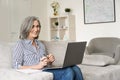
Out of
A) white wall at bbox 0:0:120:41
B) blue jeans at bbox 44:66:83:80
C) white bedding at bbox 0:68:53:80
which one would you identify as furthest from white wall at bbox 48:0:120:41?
white bedding at bbox 0:68:53:80

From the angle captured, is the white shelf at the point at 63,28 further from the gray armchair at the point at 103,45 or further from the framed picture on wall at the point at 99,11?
the gray armchair at the point at 103,45

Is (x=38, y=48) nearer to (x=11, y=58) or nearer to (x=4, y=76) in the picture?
(x=11, y=58)

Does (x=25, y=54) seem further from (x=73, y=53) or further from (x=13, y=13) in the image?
(x=13, y=13)

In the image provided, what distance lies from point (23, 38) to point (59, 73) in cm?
59

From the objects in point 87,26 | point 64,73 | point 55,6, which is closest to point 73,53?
point 64,73

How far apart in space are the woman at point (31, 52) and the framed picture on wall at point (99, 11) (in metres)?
3.14

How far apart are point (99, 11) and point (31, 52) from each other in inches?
134

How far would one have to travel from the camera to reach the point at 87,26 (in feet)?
18.5

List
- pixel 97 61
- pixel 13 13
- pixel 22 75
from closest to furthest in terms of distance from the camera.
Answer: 1. pixel 22 75
2. pixel 97 61
3. pixel 13 13

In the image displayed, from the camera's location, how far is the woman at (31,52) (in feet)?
7.08

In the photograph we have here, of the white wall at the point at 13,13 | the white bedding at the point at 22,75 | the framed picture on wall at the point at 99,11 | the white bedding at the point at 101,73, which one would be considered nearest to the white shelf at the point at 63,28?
the framed picture on wall at the point at 99,11

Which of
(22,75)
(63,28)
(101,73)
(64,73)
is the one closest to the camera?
(22,75)

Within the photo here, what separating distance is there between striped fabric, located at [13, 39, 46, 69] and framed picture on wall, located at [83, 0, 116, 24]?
3.23 metres

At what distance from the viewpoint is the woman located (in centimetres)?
216
